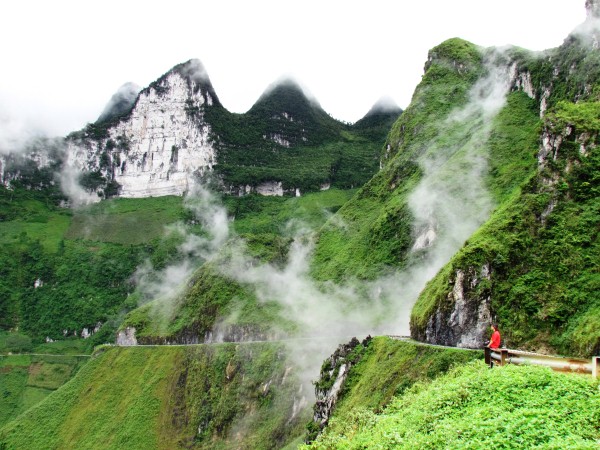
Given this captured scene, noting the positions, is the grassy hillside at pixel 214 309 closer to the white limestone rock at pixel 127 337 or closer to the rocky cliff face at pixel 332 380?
the white limestone rock at pixel 127 337

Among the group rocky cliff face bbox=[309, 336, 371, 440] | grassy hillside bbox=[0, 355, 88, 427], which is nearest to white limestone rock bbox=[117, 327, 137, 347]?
grassy hillside bbox=[0, 355, 88, 427]

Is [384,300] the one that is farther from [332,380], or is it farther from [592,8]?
[592,8]

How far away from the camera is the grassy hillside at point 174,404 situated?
234ft

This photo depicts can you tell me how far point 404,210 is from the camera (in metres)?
90.3

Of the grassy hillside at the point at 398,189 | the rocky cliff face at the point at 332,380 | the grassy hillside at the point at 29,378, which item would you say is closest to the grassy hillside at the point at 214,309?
the grassy hillside at the point at 398,189

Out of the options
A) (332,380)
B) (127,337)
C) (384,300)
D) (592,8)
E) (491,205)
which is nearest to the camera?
(332,380)

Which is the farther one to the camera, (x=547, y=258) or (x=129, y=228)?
(x=129, y=228)

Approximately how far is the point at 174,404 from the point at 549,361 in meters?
71.2

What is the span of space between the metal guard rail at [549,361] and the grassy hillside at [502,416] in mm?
773

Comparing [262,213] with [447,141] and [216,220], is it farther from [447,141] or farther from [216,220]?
[447,141]

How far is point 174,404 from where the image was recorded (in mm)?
84875

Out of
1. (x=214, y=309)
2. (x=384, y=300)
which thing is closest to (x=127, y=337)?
(x=214, y=309)

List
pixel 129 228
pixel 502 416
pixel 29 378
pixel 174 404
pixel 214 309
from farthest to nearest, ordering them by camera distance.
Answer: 1. pixel 129 228
2. pixel 29 378
3. pixel 214 309
4. pixel 174 404
5. pixel 502 416

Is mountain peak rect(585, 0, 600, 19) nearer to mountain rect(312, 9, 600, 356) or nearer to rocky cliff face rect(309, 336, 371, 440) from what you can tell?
mountain rect(312, 9, 600, 356)
